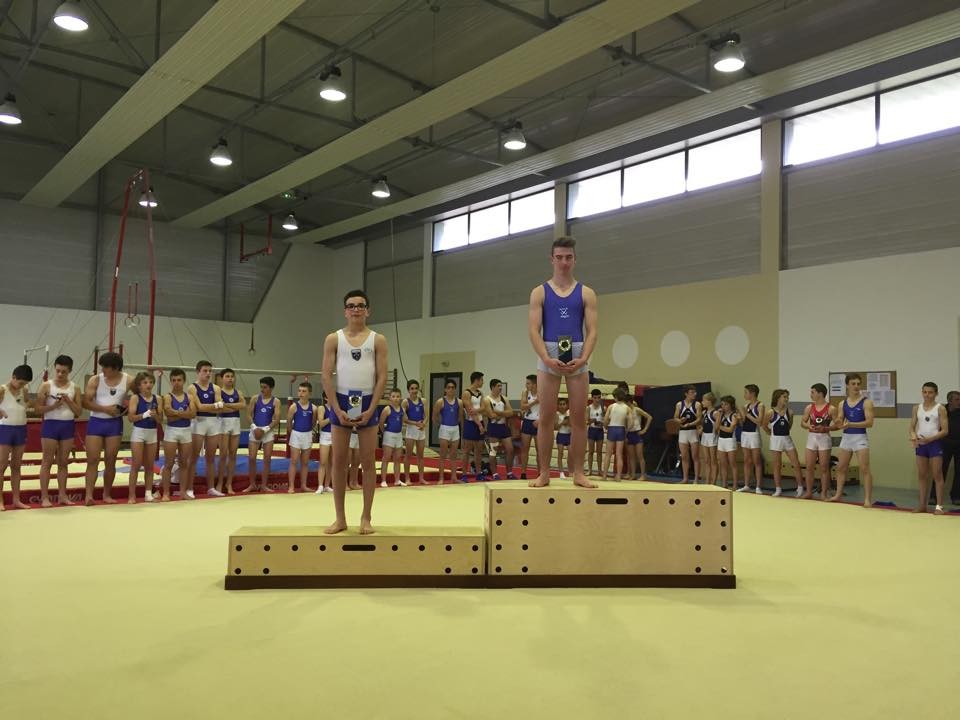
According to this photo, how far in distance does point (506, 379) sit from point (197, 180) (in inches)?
384

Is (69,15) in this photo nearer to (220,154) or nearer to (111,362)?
(111,362)

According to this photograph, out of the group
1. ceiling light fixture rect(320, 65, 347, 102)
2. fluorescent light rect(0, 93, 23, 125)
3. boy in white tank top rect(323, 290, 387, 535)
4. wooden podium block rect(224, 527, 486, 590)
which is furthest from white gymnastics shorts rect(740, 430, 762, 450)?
fluorescent light rect(0, 93, 23, 125)

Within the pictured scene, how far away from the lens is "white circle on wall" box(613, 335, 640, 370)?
14.9m

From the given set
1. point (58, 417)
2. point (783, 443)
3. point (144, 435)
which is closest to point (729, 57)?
point (783, 443)

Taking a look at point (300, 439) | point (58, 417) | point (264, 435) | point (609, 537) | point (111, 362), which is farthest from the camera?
point (300, 439)

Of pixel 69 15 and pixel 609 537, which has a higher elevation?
pixel 69 15

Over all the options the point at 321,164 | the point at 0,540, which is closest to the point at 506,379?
the point at 321,164

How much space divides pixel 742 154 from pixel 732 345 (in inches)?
141

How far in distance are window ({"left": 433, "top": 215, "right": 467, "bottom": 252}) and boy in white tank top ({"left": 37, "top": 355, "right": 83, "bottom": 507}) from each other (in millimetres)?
12966

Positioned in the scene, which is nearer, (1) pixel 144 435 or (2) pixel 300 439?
(1) pixel 144 435

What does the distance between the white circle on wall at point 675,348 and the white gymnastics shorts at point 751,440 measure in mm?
3095

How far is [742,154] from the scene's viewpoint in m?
13.5

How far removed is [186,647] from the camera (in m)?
3.32

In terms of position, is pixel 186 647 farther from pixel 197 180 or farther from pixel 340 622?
pixel 197 180
